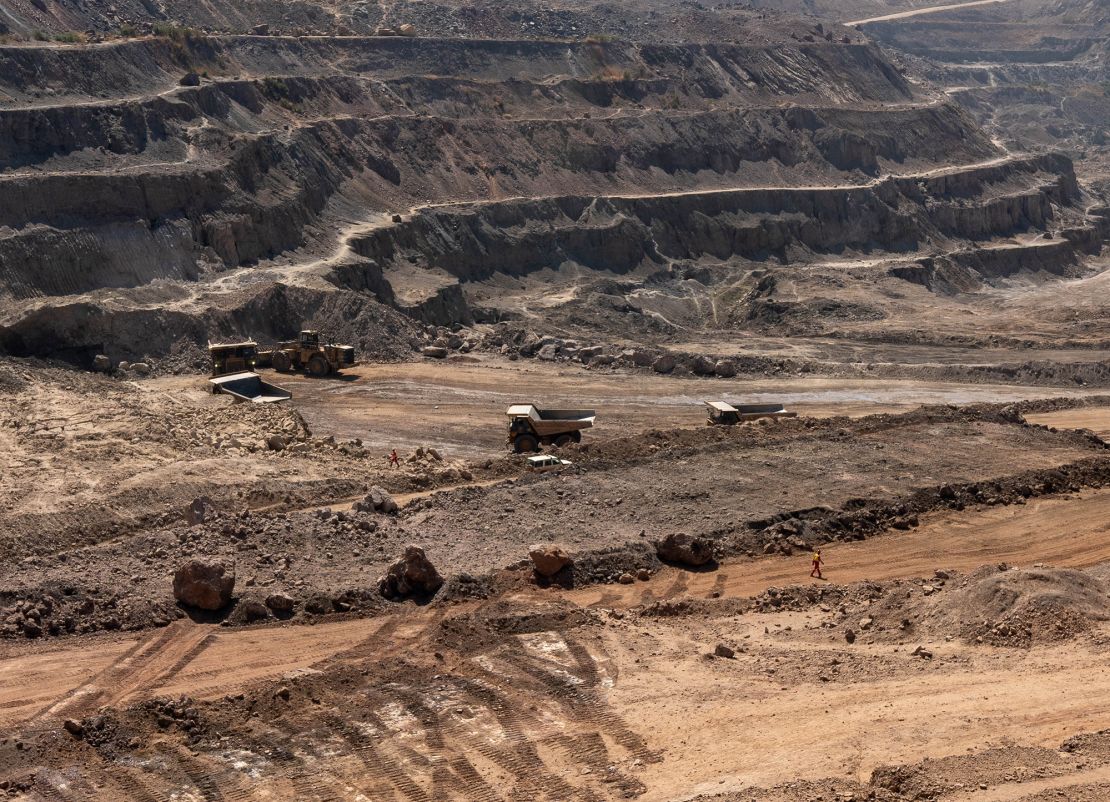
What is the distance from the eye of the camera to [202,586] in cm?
1922

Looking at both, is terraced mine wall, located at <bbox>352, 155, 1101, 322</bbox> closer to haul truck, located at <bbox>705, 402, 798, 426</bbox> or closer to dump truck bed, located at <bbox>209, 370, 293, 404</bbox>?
dump truck bed, located at <bbox>209, 370, 293, 404</bbox>

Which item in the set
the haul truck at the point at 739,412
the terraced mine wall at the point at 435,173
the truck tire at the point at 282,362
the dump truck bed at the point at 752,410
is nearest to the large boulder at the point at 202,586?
the haul truck at the point at 739,412

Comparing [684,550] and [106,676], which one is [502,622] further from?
[106,676]

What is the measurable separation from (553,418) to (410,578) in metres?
13.2

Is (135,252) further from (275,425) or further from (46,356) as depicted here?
(275,425)

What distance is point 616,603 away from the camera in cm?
2105

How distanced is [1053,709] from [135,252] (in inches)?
1361

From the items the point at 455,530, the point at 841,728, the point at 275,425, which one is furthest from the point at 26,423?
the point at 841,728

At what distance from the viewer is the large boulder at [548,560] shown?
21328mm

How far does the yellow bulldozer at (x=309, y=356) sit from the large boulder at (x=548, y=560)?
19.8m

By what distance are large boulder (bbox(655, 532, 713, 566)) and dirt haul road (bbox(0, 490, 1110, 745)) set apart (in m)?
0.30

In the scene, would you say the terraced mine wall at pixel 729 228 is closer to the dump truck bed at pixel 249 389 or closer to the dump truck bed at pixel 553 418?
the dump truck bed at pixel 249 389

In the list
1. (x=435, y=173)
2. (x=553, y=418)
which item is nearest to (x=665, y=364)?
(x=553, y=418)

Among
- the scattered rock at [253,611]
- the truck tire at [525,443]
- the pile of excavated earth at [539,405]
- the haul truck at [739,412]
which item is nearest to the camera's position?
the pile of excavated earth at [539,405]
